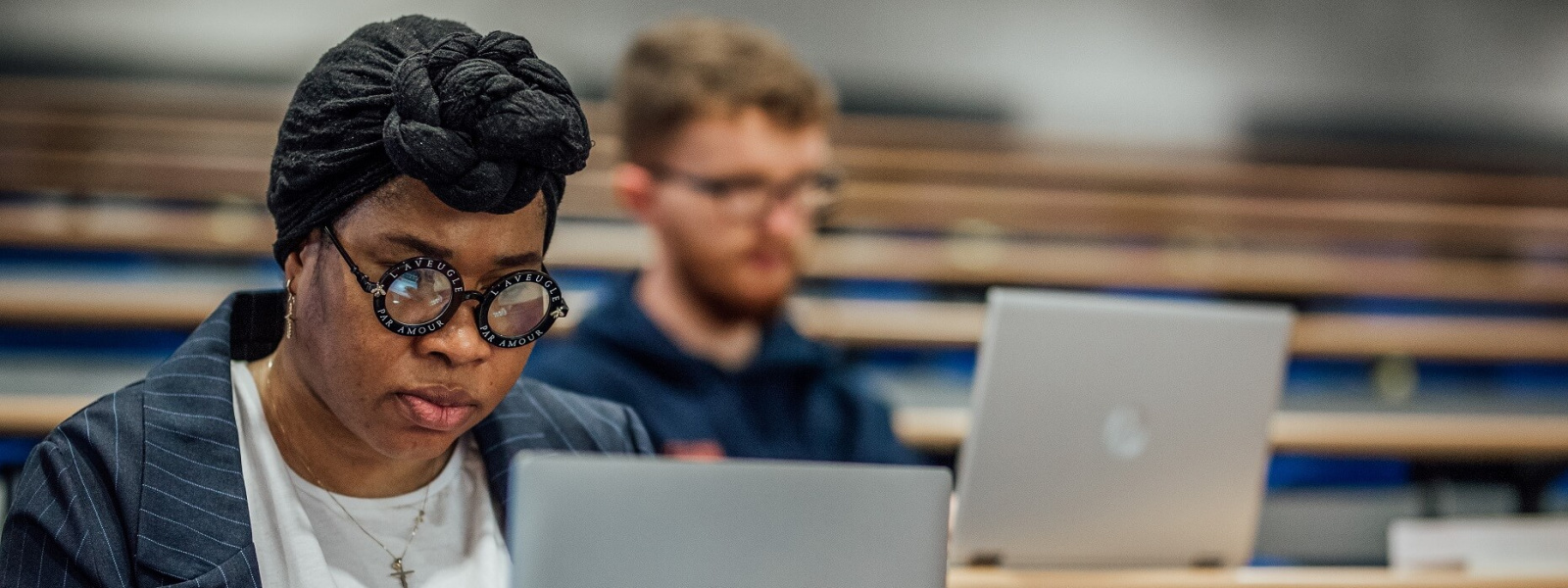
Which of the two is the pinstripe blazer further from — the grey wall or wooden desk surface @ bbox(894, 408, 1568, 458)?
the grey wall

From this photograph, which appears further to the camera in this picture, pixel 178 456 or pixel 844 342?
pixel 844 342

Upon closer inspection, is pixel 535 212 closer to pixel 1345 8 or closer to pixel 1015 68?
pixel 1015 68

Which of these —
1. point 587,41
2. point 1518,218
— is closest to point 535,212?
point 587,41

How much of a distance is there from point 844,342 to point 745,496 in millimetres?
1673

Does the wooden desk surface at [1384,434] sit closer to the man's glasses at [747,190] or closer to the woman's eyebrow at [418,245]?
the man's glasses at [747,190]

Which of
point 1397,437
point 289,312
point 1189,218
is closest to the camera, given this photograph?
point 289,312

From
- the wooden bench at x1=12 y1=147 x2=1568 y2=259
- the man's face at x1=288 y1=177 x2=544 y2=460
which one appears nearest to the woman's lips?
the man's face at x1=288 y1=177 x2=544 y2=460

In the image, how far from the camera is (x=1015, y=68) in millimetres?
2963

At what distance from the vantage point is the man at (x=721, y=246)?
177 centimetres

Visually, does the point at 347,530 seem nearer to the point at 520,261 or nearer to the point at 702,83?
the point at 520,261

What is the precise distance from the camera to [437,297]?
0.88 m

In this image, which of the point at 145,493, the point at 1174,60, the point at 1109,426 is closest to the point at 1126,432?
the point at 1109,426

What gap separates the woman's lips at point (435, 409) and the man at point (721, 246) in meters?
0.75

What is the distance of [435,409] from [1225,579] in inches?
35.3
